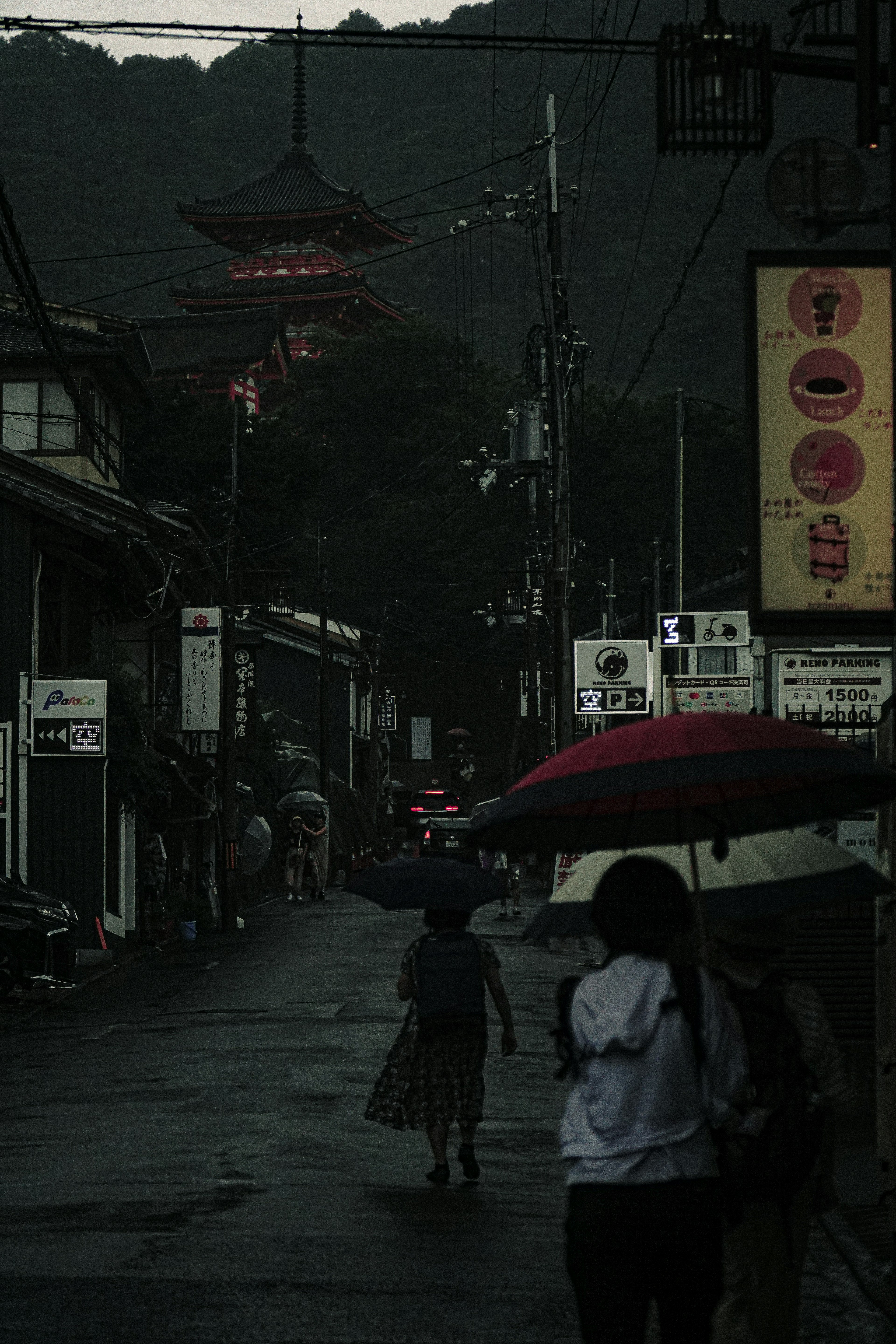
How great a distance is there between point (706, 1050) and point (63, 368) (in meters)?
19.5

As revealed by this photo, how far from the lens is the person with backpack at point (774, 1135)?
5562 millimetres

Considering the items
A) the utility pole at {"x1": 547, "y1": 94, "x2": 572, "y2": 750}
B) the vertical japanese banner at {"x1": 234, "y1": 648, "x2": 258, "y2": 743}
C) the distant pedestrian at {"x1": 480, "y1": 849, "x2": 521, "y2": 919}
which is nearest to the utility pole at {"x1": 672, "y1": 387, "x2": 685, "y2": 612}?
the utility pole at {"x1": 547, "y1": 94, "x2": 572, "y2": 750}

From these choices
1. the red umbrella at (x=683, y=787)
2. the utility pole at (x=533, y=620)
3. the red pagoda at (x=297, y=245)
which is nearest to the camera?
the red umbrella at (x=683, y=787)

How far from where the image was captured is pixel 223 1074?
15.4 meters

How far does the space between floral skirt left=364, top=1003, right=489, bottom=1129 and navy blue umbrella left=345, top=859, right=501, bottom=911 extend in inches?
25.4

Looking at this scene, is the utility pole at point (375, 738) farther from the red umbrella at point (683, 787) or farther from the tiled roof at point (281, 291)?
the red umbrella at point (683, 787)

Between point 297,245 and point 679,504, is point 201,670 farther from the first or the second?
point 297,245

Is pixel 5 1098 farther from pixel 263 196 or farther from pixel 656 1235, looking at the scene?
pixel 263 196

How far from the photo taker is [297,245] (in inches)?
3263

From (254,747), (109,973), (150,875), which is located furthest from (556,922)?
(254,747)

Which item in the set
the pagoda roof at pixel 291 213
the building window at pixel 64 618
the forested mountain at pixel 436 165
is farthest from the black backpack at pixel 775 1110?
the pagoda roof at pixel 291 213

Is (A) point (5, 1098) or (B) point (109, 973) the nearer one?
(A) point (5, 1098)

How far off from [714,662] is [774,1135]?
145ft

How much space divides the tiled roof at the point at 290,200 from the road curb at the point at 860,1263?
2768 inches
